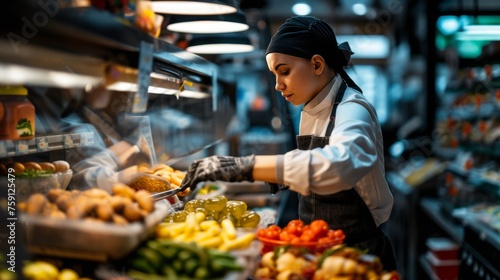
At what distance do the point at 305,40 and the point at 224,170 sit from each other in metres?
0.89

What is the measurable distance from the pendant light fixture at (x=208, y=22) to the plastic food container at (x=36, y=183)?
1659 mm

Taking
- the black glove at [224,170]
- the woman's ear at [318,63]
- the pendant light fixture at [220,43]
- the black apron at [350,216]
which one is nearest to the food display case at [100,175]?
the black glove at [224,170]

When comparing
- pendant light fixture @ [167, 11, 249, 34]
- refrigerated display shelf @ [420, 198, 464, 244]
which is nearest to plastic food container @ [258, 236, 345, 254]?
pendant light fixture @ [167, 11, 249, 34]

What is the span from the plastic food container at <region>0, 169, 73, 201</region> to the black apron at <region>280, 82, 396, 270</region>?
1.18m

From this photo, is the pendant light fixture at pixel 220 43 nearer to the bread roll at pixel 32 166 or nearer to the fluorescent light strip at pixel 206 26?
the fluorescent light strip at pixel 206 26

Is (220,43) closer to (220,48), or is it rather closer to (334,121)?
(220,48)

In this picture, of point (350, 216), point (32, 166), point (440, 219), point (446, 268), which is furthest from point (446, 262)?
point (32, 166)

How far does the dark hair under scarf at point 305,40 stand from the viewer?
107 inches

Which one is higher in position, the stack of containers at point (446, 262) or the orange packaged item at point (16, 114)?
the orange packaged item at point (16, 114)

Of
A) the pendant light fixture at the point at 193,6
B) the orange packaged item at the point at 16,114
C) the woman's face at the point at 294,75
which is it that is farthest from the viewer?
the pendant light fixture at the point at 193,6

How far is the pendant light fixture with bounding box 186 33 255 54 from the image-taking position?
4.33 meters

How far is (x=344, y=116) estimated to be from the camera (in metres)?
2.59

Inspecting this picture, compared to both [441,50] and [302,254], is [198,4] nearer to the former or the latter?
[302,254]

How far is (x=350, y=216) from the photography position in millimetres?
2830
